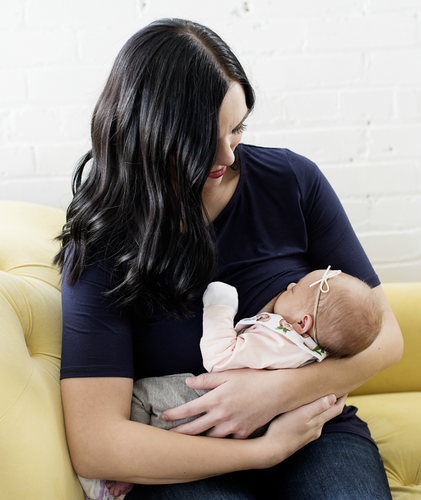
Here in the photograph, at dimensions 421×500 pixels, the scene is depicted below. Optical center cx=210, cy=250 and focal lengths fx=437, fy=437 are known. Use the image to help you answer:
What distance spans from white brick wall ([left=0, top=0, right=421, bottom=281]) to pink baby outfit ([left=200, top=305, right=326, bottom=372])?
0.81 metres

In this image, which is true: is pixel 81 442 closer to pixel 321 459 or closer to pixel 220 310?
pixel 220 310

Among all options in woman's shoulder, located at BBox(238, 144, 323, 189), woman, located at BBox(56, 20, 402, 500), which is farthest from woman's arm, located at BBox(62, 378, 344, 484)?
woman's shoulder, located at BBox(238, 144, 323, 189)

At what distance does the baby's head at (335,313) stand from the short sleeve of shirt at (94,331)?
0.38m

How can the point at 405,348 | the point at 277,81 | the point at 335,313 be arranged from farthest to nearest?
the point at 277,81 → the point at 405,348 → the point at 335,313

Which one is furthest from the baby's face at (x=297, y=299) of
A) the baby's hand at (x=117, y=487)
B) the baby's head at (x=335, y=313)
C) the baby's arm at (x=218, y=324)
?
the baby's hand at (x=117, y=487)

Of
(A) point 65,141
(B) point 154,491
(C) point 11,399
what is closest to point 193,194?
(C) point 11,399

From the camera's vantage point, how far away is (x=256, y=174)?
3.69 feet

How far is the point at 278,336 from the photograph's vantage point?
968mm

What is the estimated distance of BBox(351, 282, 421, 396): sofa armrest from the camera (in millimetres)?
1365

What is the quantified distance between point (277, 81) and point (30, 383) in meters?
1.22

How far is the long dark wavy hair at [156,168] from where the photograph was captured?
84 cm

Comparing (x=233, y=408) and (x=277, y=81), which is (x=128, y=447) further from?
(x=277, y=81)

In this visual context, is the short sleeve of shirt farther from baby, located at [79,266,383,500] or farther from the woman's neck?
the woman's neck

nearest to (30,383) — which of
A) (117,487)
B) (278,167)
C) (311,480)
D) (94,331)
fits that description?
(94,331)
